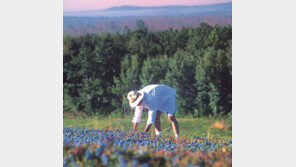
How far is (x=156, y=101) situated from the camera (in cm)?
690

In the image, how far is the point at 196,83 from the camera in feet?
20.9

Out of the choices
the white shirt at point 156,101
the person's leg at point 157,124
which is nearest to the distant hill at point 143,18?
the white shirt at point 156,101

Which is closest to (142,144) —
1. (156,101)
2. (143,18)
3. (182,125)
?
(182,125)

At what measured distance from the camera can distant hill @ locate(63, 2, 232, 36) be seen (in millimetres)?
6191

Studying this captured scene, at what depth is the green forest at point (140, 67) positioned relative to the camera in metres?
6.34

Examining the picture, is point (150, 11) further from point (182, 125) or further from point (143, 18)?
point (182, 125)

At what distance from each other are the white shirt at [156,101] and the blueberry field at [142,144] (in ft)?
0.68

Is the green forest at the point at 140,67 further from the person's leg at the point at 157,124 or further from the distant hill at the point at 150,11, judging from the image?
the person's leg at the point at 157,124

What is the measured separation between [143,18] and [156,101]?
169 cm

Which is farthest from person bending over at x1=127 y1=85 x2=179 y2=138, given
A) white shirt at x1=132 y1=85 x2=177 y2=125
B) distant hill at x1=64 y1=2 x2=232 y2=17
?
distant hill at x1=64 y1=2 x2=232 y2=17

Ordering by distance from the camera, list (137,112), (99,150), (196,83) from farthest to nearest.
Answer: (137,112) < (196,83) < (99,150)

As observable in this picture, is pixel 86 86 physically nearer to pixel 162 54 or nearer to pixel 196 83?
pixel 162 54

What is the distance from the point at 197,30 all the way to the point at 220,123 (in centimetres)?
185
